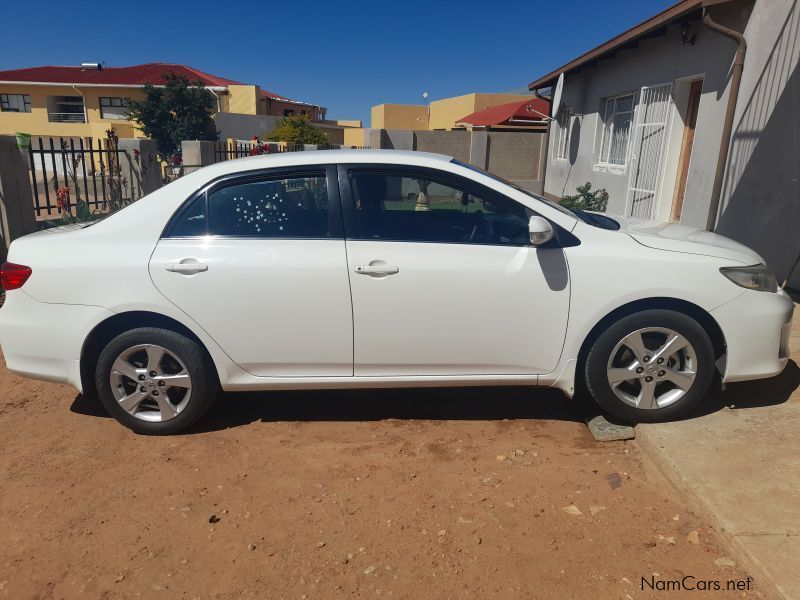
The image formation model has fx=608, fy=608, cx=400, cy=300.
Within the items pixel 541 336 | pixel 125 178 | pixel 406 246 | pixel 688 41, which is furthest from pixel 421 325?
pixel 125 178

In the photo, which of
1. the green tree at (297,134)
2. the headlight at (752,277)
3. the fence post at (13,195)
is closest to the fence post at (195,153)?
the fence post at (13,195)

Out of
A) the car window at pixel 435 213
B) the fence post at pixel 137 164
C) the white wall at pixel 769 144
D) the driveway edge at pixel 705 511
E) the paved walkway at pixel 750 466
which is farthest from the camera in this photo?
the fence post at pixel 137 164

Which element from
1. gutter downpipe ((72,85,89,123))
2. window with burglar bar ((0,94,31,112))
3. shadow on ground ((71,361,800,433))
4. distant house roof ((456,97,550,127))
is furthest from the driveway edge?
window with burglar bar ((0,94,31,112))

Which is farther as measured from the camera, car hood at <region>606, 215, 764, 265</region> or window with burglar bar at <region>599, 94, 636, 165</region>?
window with burglar bar at <region>599, 94, 636, 165</region>

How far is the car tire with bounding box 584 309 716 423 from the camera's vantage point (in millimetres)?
3531

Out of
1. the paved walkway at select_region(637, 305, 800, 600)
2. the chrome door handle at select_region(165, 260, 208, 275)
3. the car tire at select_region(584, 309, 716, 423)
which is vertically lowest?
the paved walkway at select_region(637, 305, 800, 600)

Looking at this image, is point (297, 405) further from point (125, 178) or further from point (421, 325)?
point (125, 178)

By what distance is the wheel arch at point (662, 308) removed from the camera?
3.58m

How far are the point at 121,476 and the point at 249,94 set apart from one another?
40.8m

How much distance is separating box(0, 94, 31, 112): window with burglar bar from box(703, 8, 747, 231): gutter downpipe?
45.3 meters

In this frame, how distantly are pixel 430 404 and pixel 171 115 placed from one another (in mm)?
28962

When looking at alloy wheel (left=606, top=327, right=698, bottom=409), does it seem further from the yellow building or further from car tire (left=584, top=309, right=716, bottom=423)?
the yellow building

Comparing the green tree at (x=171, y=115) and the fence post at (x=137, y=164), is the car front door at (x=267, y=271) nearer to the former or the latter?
the fence post at (x=137, y=164)

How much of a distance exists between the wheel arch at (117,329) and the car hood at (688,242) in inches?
109
